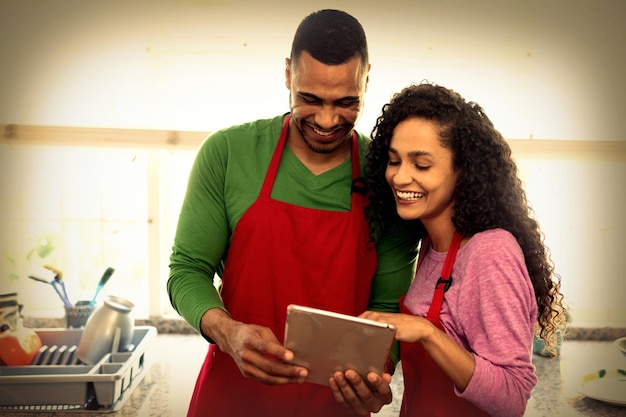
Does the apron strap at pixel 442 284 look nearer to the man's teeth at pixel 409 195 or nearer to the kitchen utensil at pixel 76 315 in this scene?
the man's teeth at pixel 409 195

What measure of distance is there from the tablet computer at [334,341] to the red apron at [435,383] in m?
0.13

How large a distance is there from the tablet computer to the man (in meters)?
0.13

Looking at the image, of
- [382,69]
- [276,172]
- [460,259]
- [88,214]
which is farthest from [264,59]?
[460,259]

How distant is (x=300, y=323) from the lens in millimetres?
871

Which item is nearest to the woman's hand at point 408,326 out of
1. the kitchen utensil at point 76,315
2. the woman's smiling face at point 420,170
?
the woman's smiling face at point 420,170

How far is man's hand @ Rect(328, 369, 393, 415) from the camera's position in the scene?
95 centimetres

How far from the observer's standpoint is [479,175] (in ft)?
3.35

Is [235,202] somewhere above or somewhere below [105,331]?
above

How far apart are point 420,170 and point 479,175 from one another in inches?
4.1

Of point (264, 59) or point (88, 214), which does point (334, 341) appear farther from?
point (88, 214)

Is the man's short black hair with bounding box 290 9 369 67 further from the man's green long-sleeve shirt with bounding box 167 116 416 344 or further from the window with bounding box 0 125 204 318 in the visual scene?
the window with bounding box 0 125 204 318

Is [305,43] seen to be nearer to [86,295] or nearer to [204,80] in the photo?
[204,80]

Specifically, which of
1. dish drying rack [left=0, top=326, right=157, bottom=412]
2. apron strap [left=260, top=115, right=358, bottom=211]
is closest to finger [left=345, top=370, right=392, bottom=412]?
apron strap [left=260, top=115, right=358, bottom=211]

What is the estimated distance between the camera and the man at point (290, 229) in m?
1.08
